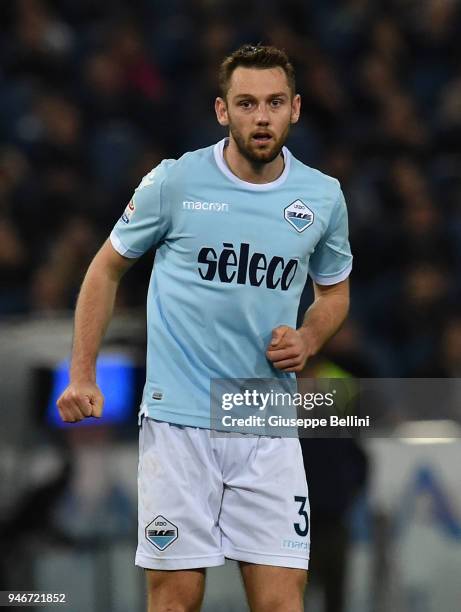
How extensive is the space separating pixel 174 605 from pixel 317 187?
3.97 ft

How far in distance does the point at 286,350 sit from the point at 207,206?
1.46 feet

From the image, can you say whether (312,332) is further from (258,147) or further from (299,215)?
(258,147)

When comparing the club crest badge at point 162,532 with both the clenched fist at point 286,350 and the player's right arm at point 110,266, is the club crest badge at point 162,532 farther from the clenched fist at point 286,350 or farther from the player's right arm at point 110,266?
the clenched fist at point 286,350

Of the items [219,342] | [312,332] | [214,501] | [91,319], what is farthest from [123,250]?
[214,501]

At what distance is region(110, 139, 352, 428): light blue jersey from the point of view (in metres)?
3.76

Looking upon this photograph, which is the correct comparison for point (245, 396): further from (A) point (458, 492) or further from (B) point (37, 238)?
(B) point (37, 238)

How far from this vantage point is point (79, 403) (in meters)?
3.62

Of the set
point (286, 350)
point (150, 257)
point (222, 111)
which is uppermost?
point (150, 257)

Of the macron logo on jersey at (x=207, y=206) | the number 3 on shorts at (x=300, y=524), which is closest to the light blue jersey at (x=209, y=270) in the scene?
the macron logo on jersey at (x=207, y=206)

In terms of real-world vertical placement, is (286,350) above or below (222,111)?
below

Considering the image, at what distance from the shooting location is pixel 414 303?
6.98 meters

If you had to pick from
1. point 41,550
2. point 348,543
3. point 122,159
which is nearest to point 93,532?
point 41,550

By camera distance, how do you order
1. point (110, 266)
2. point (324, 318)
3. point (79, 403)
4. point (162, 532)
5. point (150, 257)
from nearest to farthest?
point (79, 403)
point (162, 532)
point (110, 266)
point (324, 318)
point (150, 257)

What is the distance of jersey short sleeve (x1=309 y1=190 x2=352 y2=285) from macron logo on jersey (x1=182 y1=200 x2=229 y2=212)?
0.33m
